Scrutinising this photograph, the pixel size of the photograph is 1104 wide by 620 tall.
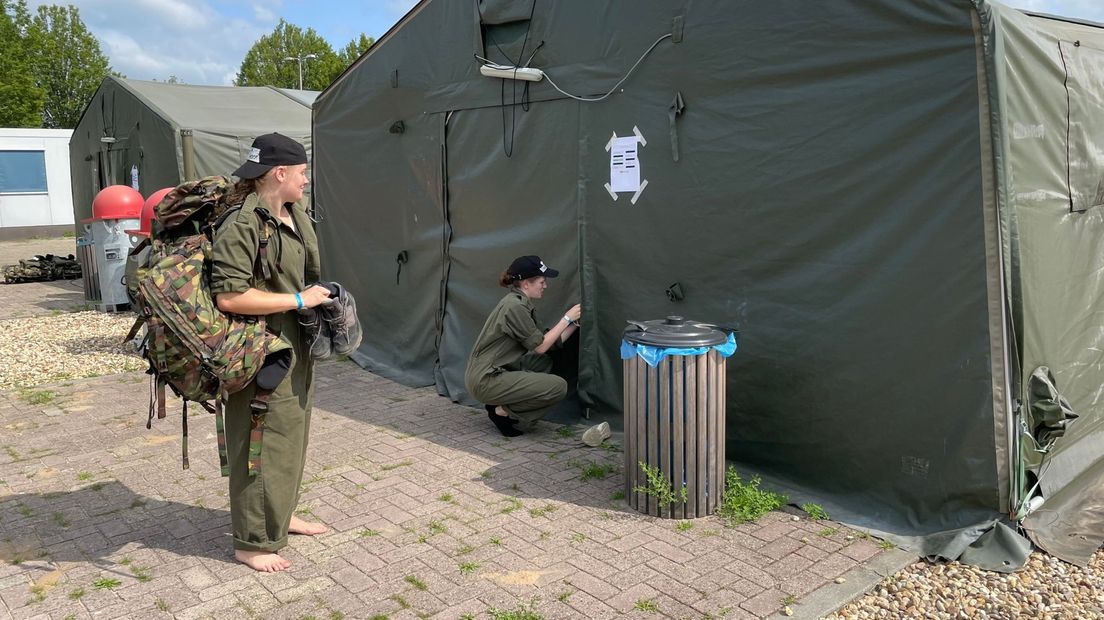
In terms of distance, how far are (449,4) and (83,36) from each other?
47.8 meters

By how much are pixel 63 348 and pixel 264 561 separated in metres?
7.00

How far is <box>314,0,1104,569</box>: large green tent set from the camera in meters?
3.93

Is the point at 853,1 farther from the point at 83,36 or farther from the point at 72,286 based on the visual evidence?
the point at 83,36

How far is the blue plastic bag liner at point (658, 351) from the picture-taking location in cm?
421

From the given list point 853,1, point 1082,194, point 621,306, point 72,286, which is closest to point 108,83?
point 72,286

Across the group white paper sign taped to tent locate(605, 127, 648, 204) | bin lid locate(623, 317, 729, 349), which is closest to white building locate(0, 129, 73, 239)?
white paper sign taped to tent locate(605, 127, 648, 204)

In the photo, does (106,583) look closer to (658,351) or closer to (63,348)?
(658,351)

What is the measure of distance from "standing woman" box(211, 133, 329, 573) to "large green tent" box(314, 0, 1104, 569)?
2360mm

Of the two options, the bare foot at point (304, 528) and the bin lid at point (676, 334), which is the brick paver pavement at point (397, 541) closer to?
the bare foot at point (304, 528)

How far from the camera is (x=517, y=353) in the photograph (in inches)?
229

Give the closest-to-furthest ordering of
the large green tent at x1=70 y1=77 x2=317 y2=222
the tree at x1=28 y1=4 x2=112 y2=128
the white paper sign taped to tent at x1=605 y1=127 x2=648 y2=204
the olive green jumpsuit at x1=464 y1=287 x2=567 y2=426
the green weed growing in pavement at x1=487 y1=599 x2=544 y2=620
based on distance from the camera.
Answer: the green weed growing in pavement at x1=487 y1=599 x2=544 y2=620 → the white paper sign taped to tent at x1=605 y1=127 x2=648 y2=204 → the olive green jumpsuit at x1=464 y1=287 x2=567 y2=426 → the large green tent at x1=70 y1=77 x2=317 y2=222 → the tree at x1=28 y1=4 x2=112 y2=128

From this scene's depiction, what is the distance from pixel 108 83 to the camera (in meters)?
13.8

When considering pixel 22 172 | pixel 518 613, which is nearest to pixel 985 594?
pixel 518 613

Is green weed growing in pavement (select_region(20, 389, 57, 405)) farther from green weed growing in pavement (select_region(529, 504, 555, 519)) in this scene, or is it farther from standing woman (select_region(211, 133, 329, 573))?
green weed growing in pavement (select_region(529, 504, 555, 519))
